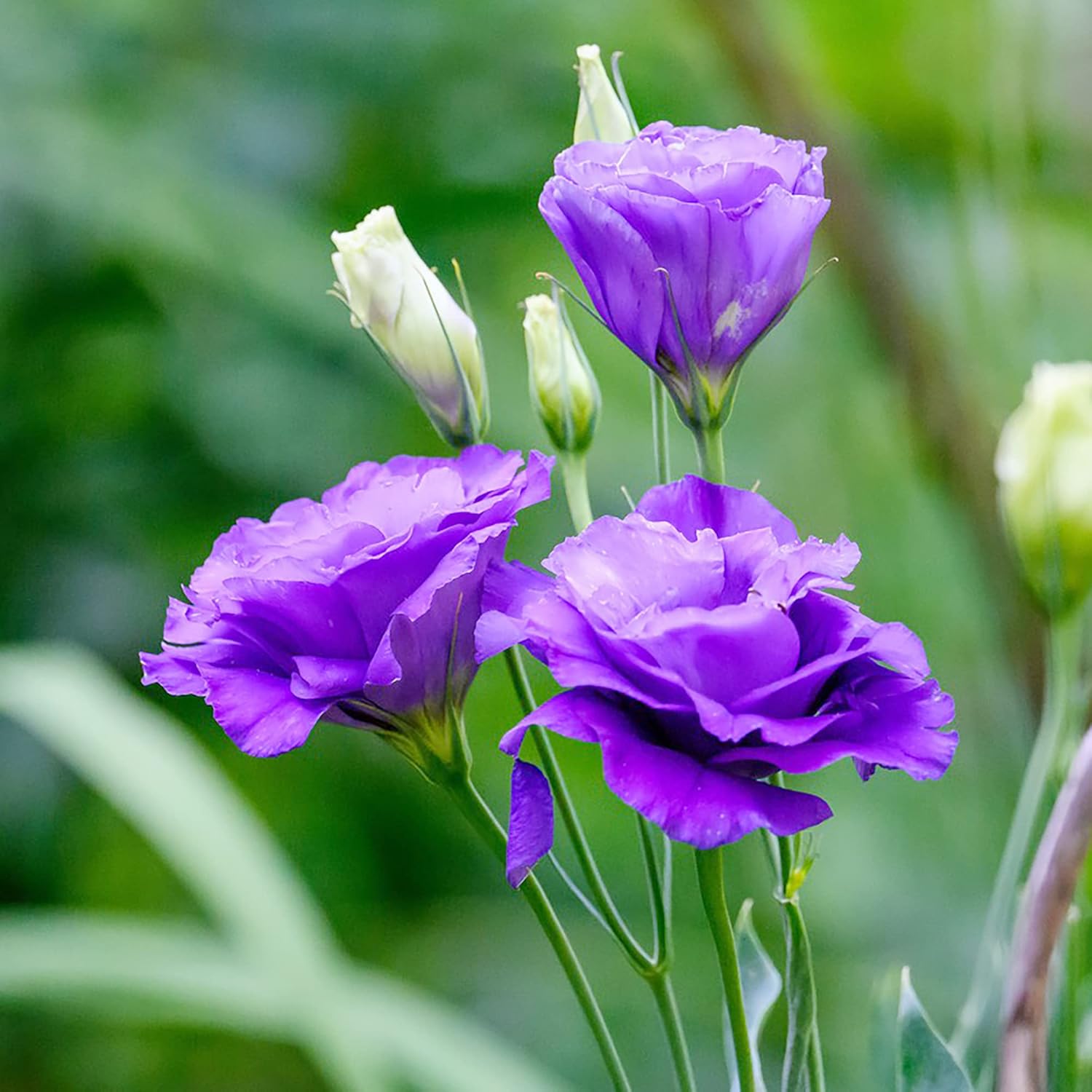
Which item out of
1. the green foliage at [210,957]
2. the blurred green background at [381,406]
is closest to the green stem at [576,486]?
the green foliage at [210,957]

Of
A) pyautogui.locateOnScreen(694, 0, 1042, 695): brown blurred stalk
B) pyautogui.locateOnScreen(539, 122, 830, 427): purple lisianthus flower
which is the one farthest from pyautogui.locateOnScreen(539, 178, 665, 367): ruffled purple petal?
pyautogui.locateOnScreen(694, 0, 1042, 695): brown blurred stalk

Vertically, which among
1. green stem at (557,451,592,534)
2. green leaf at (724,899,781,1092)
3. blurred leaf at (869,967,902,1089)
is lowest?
blurred leaf at (869,967,902,1089)

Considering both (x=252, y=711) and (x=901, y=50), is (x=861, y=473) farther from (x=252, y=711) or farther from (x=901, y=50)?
(x=252, y=711)

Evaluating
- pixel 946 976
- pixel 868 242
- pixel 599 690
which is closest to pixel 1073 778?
pixel 599 690

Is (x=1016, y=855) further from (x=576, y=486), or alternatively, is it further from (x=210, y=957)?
(x=210, y=957)

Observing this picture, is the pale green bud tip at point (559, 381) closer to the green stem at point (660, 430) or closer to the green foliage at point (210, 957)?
the green stem at point (660, 430)

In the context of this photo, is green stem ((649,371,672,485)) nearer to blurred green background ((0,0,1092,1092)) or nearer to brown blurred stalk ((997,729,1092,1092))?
brown blurred stalk ((997,729,1092,1092))

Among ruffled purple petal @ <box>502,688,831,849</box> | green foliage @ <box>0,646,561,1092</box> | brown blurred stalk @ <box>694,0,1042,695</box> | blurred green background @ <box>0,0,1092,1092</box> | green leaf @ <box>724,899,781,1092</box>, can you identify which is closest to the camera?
ruffled purple petal @ <box>502,688,831,849</box>
